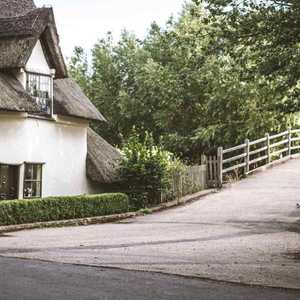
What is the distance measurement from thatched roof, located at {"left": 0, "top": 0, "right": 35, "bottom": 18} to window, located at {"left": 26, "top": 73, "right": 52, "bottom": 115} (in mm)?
3812

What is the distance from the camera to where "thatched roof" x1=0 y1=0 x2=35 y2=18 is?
25922mm

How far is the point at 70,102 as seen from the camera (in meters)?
25.1

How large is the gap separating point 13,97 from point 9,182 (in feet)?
10.6

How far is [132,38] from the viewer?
50969 mm

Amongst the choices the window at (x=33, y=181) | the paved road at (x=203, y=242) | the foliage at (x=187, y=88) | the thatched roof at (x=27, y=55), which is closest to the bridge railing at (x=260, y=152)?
the foliage at (x=187, y=88)

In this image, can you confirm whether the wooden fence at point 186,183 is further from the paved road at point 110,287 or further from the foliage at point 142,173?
the paved road at point 110,287

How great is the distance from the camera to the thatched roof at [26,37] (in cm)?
2275

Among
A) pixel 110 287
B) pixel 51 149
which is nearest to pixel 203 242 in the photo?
pixel 110 287

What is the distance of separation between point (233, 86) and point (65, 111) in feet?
39.2

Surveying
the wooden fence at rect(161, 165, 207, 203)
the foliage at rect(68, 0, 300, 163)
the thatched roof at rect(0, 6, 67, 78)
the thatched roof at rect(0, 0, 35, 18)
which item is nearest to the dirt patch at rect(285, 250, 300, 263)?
the foliage at rect(68, 0, 300, 163)

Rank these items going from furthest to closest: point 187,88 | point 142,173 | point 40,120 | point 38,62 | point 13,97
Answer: point 187,88, point 142,173, point 38,62, point 40,120, point 13,97

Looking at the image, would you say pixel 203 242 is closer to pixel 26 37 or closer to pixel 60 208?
pixel 60 208

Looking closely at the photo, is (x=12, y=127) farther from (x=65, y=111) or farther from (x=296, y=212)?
(x=296, y=212)

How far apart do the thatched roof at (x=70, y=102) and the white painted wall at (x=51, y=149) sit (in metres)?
0.61
